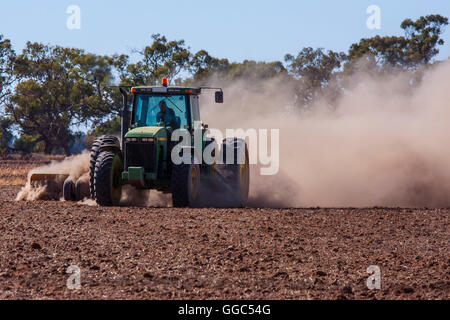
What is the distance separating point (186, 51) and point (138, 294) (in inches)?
1798

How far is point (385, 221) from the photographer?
14484 mm

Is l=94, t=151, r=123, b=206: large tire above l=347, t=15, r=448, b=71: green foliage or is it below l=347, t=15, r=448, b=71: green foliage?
below

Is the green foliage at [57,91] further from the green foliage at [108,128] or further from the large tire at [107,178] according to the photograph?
the large tire at [107,178]

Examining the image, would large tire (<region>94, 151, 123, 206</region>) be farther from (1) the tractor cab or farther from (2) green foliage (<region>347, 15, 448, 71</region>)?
(2) green foliage (<region>347, 15, 448, 71</region>)

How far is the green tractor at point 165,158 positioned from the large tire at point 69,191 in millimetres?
1564

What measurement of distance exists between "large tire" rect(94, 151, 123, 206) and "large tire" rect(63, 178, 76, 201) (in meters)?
1.90

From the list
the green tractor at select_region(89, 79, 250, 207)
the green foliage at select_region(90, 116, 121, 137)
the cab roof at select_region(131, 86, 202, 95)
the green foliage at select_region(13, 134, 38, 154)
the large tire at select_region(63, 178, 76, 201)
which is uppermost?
the green foliage at select_region(90, 116, 121, 137)

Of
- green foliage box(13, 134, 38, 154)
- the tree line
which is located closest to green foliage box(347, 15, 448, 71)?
the tree line

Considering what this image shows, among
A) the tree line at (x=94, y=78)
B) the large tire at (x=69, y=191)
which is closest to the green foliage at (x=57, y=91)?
the tree line at (x=94, y=78)

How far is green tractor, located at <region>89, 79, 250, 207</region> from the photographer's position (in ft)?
54.2

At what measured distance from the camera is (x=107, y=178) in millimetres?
16594

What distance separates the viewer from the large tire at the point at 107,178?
652 inches

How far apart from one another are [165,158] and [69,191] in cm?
306
